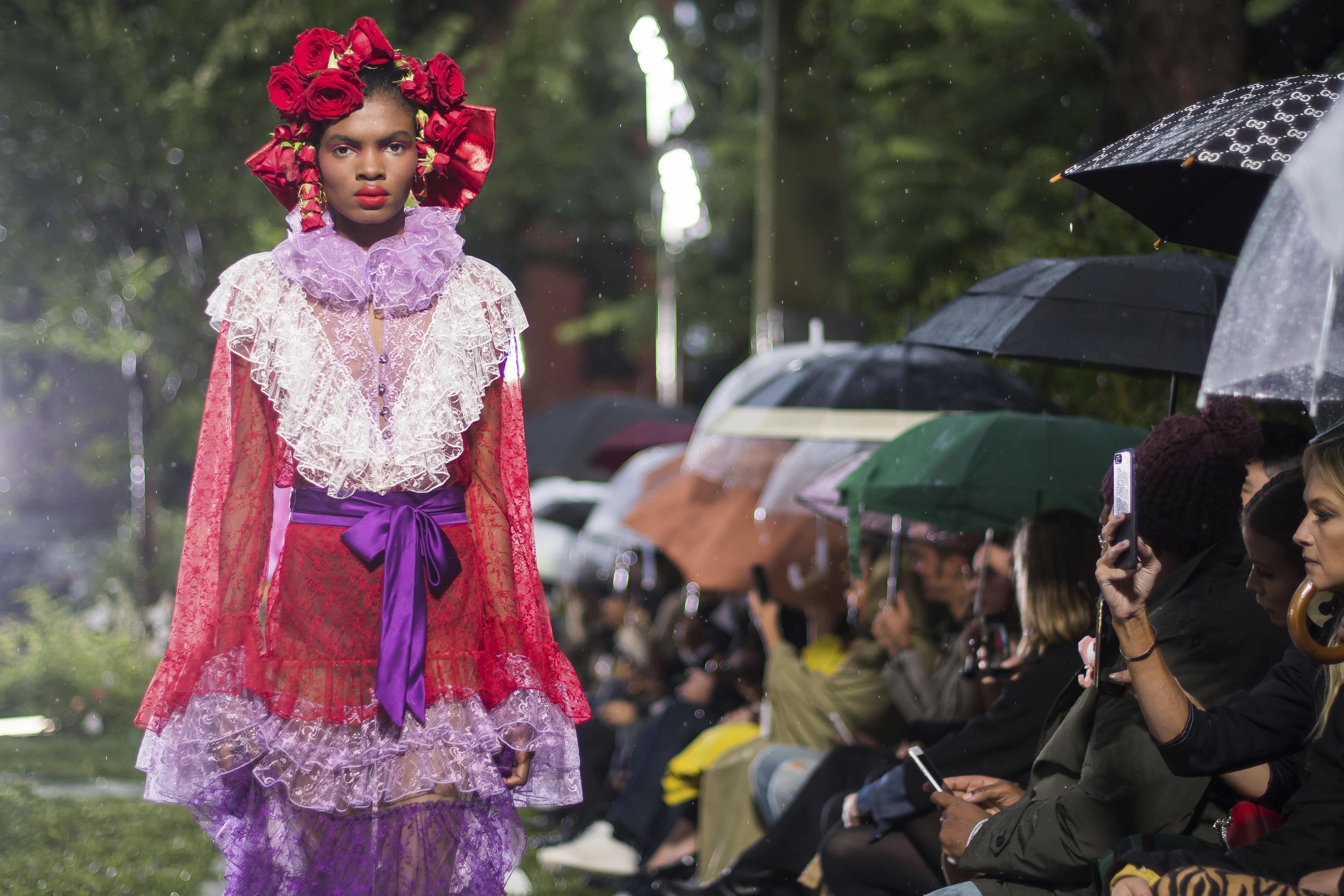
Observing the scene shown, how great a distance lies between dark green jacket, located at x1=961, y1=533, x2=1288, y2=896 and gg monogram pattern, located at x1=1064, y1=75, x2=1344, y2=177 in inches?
32.7

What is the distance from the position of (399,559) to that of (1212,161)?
1821 mm

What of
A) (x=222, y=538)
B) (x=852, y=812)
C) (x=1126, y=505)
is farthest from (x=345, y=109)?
(x=852, y=812)

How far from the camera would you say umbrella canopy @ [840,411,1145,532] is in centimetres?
410

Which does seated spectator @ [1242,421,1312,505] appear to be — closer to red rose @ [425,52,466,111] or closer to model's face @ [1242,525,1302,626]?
model's face @ [1242,525,1302,626]

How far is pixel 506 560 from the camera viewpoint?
2.78 m

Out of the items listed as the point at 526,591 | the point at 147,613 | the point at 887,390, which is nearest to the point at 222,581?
the point at 526,591

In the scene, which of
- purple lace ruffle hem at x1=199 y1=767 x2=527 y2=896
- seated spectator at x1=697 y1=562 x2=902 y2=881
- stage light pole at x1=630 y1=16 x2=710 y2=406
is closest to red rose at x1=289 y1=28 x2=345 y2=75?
purple lace ruffle hem at x1=199 y1=767 x2=527 y2=896

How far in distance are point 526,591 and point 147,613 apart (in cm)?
543

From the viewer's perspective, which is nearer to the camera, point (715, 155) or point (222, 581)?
point (222, 581)

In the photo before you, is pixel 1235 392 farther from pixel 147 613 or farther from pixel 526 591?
pixel 147 613

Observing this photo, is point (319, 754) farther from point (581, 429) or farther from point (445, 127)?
point (581, 429)

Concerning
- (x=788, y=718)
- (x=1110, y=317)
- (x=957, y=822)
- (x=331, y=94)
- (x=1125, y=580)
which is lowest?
(x=788, y=718)

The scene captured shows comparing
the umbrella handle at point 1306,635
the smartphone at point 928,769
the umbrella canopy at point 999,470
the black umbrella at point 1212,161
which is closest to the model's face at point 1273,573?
the umbrella handle at point 1306,635

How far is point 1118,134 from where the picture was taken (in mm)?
5711
